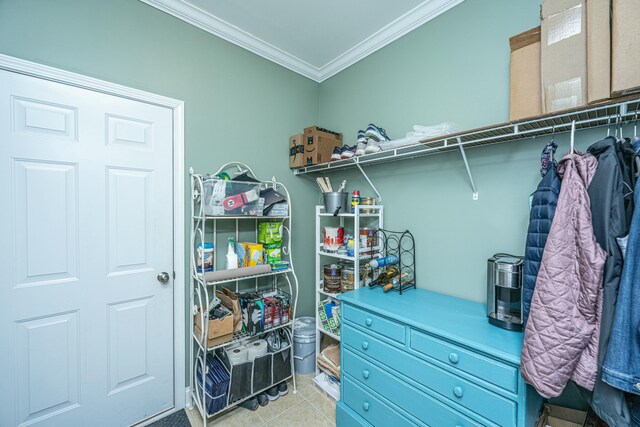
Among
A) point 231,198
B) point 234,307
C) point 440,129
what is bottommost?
point 234,307

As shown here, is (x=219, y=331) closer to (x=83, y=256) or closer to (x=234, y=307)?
(x=234, y=307)

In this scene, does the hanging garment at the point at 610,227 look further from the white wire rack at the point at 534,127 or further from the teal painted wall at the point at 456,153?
the teal painted wall at the point at 456,153

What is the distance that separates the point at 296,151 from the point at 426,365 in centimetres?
191

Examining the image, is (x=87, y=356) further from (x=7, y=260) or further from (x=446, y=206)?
(x=446, y=206)

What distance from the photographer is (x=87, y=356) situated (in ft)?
5.31

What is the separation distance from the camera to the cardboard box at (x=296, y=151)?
244 centimetres

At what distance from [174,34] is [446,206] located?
7.52ft

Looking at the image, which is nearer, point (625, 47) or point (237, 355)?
point (625, 47)

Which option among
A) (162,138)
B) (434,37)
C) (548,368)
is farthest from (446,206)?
(162,138)

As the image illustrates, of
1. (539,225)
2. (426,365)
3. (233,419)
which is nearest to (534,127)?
(539,225)

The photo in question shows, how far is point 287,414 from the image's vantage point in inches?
73.9

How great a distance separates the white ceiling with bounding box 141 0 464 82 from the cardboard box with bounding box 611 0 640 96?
105 centimetres

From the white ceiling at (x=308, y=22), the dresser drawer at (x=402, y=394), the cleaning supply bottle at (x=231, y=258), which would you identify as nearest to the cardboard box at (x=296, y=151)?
the white ceiling at (x=308, y=22)

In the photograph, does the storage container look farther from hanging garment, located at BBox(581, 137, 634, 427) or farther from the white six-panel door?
hanging garment, located at BBox(581, 137, 634, 427)
